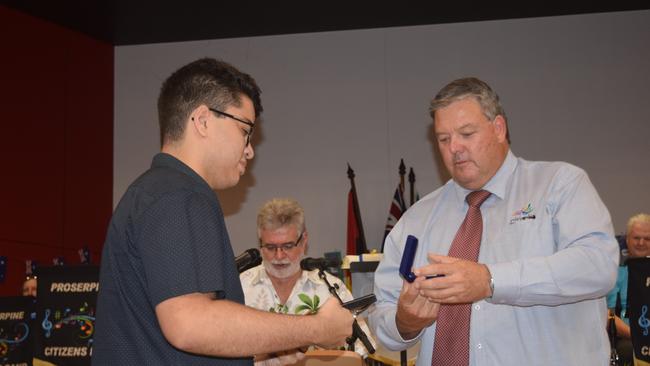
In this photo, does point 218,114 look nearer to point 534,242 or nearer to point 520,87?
point 534,242

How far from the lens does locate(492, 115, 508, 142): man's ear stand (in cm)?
265

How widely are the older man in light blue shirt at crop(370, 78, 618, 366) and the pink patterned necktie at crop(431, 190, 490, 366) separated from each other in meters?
0.02

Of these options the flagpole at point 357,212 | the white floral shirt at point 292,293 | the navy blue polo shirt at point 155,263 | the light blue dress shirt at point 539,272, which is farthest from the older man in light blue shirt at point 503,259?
the flagpole at point 357,212

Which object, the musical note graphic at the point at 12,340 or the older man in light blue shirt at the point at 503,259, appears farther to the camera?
the musical note graphic at the point at 12,340

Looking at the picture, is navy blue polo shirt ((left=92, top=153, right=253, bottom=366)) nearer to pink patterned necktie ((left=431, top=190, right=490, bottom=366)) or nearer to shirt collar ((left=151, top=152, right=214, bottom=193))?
shirt collar ((left=151, top=152, right=214, bottom=193))

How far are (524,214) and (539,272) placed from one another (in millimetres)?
292

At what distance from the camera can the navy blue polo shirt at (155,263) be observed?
168cm

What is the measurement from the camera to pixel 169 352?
1.73m

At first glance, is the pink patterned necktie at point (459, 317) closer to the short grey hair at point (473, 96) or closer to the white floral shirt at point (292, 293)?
the short grey hair at point (473, 96)

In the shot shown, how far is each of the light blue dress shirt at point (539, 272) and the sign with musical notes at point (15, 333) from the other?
8.54 ft

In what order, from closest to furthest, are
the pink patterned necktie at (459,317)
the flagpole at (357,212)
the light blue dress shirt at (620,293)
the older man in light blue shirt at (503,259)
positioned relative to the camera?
the older man in light blue shirt at (503,259)
the pink patterned necktie at (459,317)
the light blue dress shirt at (620,293)
the flagpole at (357,212)

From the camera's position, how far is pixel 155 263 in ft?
5.48

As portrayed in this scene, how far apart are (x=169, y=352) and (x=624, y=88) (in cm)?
746

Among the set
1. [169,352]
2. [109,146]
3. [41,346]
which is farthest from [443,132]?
[109,146]
